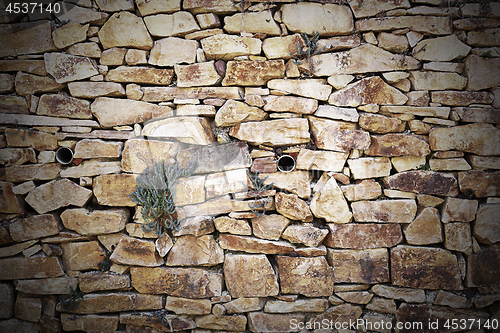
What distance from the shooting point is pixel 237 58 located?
2578 millimetres

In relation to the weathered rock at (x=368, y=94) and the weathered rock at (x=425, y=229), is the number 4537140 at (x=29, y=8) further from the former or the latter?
the weathered rock at (x=425, y=229)

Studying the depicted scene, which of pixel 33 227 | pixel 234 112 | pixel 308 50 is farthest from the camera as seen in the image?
pixel 33 227

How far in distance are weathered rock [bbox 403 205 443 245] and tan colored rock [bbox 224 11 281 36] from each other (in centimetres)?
230

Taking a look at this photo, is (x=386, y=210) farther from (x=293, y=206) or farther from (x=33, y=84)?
(x=33, y=84)

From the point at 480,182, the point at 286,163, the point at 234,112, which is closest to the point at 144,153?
the point at 234,112

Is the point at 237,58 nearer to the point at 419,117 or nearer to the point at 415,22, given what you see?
the point at 415,22

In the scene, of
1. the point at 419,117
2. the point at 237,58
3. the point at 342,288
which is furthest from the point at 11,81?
the point at 419,117

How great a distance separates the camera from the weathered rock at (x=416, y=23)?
2486 millimetres

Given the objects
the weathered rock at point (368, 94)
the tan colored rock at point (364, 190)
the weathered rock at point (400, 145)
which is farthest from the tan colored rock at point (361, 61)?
the tan colored rock at point (364, 190)

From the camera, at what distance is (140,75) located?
2.61m

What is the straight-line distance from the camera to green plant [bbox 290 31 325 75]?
97.7 inches

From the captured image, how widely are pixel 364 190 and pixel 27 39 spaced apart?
12.2ft

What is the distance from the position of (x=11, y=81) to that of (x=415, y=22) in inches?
161

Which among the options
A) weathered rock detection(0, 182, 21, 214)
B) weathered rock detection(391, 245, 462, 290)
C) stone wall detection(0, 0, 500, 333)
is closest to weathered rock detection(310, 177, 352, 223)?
stone wall detection(0, 0, 500, 333)
